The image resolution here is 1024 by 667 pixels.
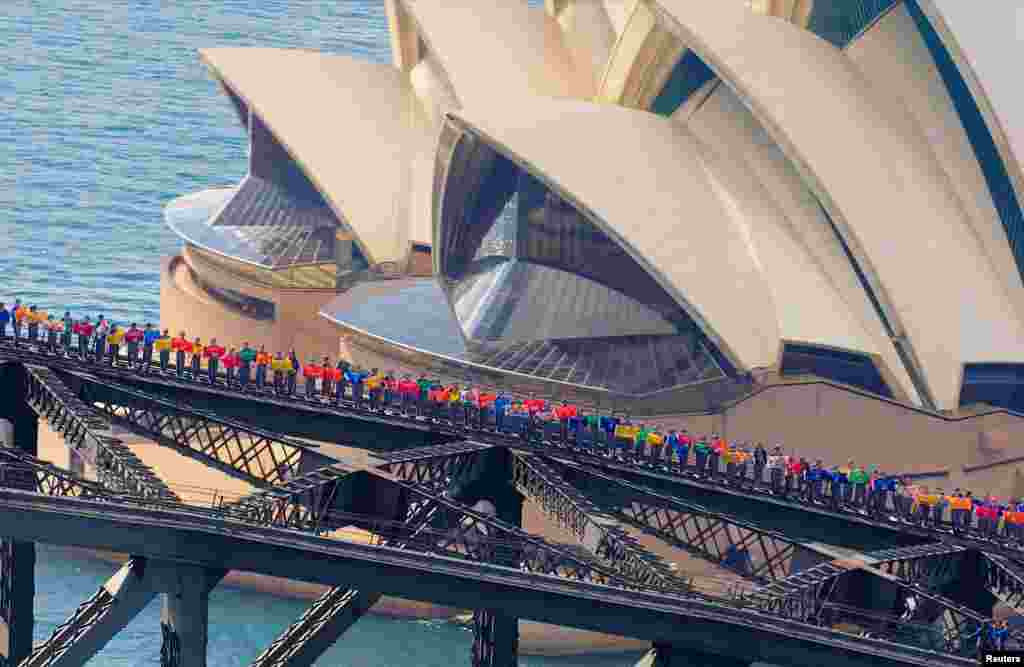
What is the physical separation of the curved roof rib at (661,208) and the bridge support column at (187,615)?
32.8 meters

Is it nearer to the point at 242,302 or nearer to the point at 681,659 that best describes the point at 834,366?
the point at 242,302

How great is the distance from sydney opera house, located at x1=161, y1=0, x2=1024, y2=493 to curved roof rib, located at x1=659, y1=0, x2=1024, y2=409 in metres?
0.07

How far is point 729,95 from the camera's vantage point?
85812mm

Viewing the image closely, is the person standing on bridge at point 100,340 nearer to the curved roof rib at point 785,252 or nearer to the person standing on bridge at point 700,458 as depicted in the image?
the person standing on bridge at point 700,458

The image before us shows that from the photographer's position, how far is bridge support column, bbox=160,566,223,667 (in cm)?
5241

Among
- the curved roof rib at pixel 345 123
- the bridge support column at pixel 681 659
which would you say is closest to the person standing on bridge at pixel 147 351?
the bridge support column at pixel 681 659

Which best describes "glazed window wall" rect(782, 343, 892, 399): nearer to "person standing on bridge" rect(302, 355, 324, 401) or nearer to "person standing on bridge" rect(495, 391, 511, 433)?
"person standing on bridge" rect(495, 391, 511, 433)

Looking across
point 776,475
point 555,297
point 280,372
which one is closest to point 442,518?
point 776,475

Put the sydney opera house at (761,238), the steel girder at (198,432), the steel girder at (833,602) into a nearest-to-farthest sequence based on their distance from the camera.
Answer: the steel girder at (833,602), the steel girder at (198,432), the sydney opera house at (761,238)

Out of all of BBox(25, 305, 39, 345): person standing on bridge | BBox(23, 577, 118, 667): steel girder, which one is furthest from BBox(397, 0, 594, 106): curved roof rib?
BBox(23, 577, 118, 667): steel girder

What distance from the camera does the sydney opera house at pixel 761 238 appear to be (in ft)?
271

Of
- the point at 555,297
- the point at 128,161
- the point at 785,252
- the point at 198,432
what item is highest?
→ the point at 128,161

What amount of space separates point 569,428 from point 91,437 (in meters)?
11.9

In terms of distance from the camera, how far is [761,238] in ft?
278
